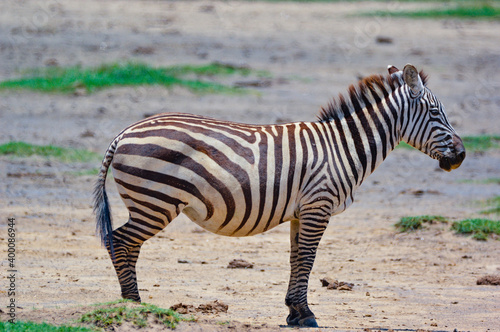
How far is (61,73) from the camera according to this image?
17203 millimetres

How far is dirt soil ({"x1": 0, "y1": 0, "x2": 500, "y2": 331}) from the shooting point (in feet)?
24.6

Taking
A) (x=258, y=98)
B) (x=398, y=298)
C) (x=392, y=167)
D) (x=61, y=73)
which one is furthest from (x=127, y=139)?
(x=61, y=73)

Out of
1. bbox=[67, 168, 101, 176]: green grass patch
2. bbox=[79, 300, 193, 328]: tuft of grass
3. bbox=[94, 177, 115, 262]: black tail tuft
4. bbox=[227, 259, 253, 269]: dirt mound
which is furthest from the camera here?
bbox=[67, 168, 101, 176]: green grass patch

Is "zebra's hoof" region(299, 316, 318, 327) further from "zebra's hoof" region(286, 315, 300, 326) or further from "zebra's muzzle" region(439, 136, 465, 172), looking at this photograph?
"zebra's muzzle" region(439, 136, 465, 172)

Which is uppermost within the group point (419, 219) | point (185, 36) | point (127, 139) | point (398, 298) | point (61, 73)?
point (185, 36)

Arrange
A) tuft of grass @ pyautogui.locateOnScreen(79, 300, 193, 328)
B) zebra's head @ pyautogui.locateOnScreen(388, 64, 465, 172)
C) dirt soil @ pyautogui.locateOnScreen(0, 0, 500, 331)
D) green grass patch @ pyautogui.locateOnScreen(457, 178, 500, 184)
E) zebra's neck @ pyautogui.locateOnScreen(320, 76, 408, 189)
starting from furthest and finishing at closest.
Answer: green grass patch @ pyautogui.locateOnScreen(457, 178, 500, 184) → dirt soil @ pyautogui.locateOnScreen(0, 0, 500, 331) → zebra's head @ pyautogui.locateOnScreen(388, 64, 465, 172) → zebra's neck @ pyautogui.locateOnScreen(320, 76, 408, 189) → tuft of grass @ pyautogui.locateOnScreen(79, 300, 193, 328)

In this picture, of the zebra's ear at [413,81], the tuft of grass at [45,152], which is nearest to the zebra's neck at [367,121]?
the zebra's ear at [413,81]

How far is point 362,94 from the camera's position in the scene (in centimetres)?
719

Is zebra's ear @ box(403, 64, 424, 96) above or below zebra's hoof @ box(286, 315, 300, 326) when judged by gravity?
above

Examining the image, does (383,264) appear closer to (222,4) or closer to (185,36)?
(185,36)

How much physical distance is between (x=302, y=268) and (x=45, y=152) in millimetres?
6935

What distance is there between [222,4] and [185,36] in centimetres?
412

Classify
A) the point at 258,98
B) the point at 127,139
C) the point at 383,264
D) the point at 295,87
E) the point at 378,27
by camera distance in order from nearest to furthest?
1. the point at 127,139
2. the point at 383,264
3. the point at 258,98
4. the point at 295,87
5. the point at 378,27

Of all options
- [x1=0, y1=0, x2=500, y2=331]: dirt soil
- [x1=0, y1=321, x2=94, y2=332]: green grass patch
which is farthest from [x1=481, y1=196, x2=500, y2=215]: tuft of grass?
[x1=0, y1=321, x2=94, y2=332]: green grass patch
